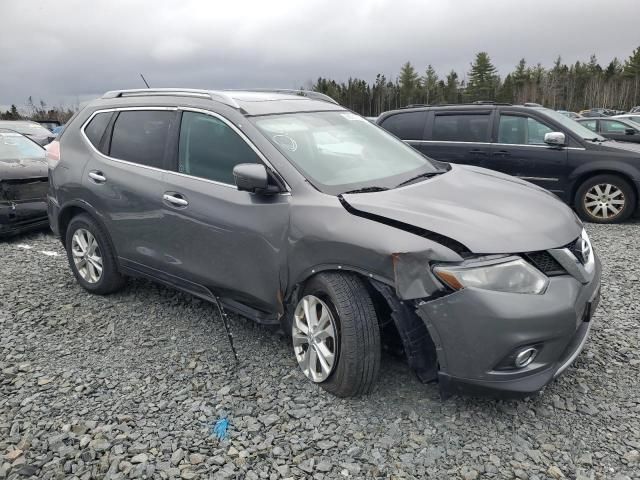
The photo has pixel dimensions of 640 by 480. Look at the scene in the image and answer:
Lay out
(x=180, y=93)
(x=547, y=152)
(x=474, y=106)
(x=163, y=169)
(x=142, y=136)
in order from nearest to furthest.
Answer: (x=163, y=169)
(x=180, y=93)
(x=142, y=136)
(x=547, y=152)
(x=474, y=106)

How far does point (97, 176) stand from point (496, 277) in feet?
10.8


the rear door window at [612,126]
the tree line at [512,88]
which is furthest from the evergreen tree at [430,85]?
the rear door window at [612,126]

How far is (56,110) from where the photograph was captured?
140 feet

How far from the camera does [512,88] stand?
3132 inches

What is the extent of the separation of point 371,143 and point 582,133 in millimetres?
5253

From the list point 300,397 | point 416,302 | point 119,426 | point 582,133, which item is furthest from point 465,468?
point 582,133

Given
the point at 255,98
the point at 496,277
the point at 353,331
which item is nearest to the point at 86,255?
the point at 255,98

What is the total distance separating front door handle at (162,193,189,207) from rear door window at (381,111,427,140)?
5.67 meters

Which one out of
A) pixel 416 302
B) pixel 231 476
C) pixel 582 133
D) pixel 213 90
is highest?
pixel 213 90

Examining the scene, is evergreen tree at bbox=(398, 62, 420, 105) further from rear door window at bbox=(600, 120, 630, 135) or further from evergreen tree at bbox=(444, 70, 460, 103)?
rear door window at bbox=(600, 120, 630, 135)

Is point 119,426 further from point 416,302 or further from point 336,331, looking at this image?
point 416,302

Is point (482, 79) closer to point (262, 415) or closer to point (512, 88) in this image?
point (512, 88)

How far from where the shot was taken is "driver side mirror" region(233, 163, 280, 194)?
2959mm

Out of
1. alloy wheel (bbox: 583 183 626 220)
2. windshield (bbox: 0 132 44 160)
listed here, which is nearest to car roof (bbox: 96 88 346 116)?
windshield (bbox: 0 132 44 160)
